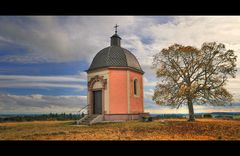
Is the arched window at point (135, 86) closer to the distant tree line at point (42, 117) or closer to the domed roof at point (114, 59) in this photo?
the domed roof at point (114, 59)

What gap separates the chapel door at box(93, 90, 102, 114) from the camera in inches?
639

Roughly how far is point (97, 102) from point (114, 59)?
10.7ft

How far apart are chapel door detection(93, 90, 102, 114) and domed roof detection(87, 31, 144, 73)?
182 centimetres

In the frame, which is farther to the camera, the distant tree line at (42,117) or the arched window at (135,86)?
the arched window at (135,86)

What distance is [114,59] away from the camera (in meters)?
16.3

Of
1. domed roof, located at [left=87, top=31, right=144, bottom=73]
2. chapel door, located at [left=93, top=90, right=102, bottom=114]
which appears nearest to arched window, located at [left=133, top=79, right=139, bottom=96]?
domed roof, located at [left=87, top=31, right=144, bottom=73]

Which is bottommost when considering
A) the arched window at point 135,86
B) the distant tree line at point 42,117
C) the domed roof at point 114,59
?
the distant tree line at point 42,117

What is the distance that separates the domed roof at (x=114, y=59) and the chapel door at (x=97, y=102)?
1818mm

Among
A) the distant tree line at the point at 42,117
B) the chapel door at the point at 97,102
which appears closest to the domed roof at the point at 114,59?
the chapel door at the point at 97,102

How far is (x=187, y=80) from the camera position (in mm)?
14430

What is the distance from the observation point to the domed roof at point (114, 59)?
52.9 ft

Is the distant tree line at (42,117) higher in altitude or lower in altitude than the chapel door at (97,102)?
lower

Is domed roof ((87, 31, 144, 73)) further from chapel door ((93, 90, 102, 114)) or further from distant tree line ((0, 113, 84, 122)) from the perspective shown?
distant tree line ((0, 113, 84, 122))
